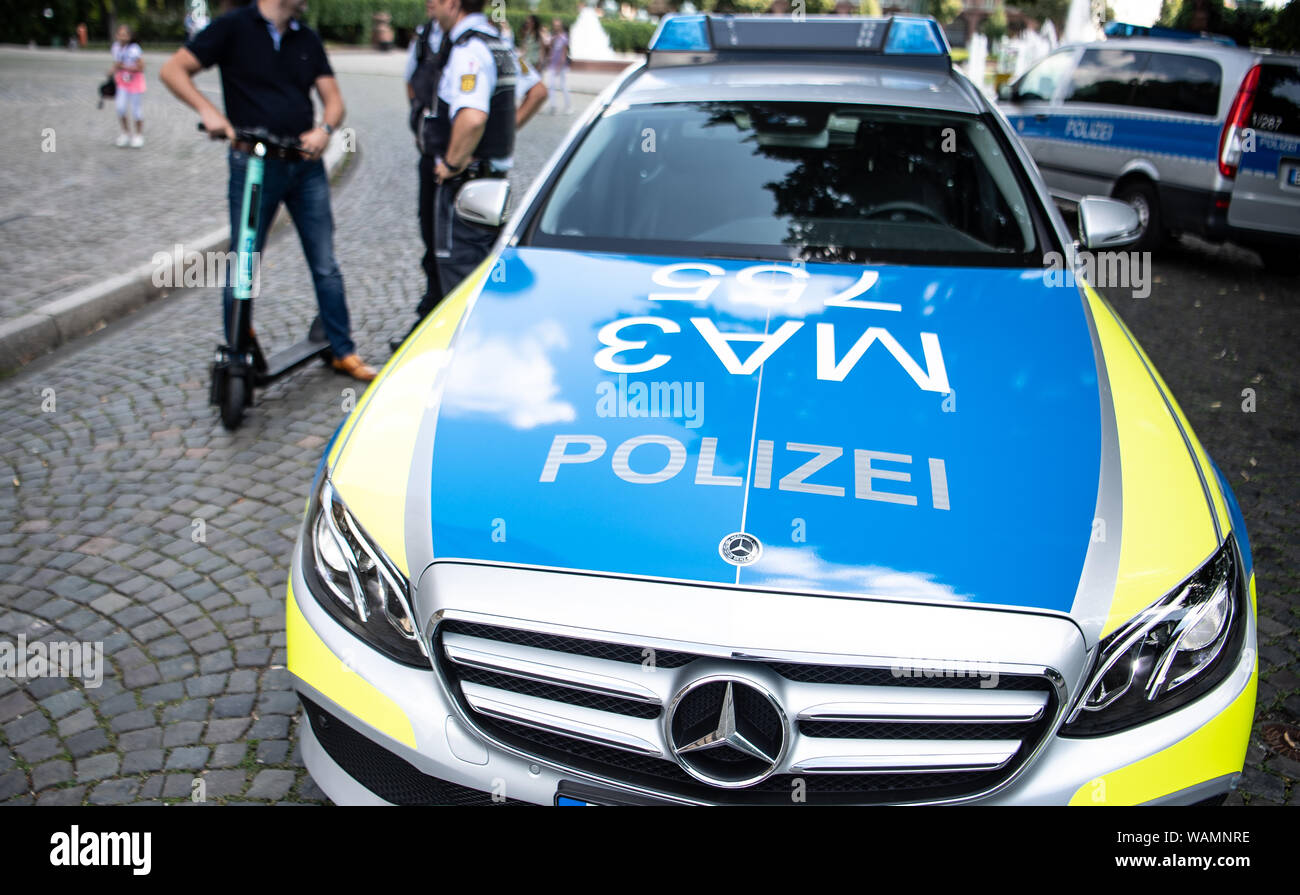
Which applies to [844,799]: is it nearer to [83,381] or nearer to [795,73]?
[795,73]

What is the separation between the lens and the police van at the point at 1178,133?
24.2 feet

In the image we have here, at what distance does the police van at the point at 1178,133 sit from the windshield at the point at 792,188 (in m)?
5.33

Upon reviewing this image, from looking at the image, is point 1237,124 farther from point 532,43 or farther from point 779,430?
point 532,43

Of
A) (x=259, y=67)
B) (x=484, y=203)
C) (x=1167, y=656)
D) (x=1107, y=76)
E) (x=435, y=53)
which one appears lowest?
(x=1167, y=656)

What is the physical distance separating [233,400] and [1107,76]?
803cm

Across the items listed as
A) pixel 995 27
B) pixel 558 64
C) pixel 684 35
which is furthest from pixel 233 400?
pixel 995 27

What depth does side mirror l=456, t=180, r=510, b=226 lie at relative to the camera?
131 inches

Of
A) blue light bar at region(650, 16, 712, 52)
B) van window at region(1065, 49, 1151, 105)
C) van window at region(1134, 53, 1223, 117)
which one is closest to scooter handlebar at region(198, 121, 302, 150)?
blue light bar at region(650, 16, 712, 52)

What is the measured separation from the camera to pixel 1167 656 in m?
1.84

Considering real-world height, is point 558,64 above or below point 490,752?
above

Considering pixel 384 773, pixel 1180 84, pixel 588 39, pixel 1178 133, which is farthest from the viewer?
pixel 588 39

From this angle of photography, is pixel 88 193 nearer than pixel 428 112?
No

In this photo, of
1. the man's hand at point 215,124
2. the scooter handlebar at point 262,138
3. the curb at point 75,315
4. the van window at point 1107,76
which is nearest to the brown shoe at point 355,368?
the curb at point 75,315

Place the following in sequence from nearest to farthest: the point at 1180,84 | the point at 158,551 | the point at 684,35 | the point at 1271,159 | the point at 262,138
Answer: the point at 158,551
the point at 684,35
the point at 262,138
the point at 1271,159
the point at 1180,84
